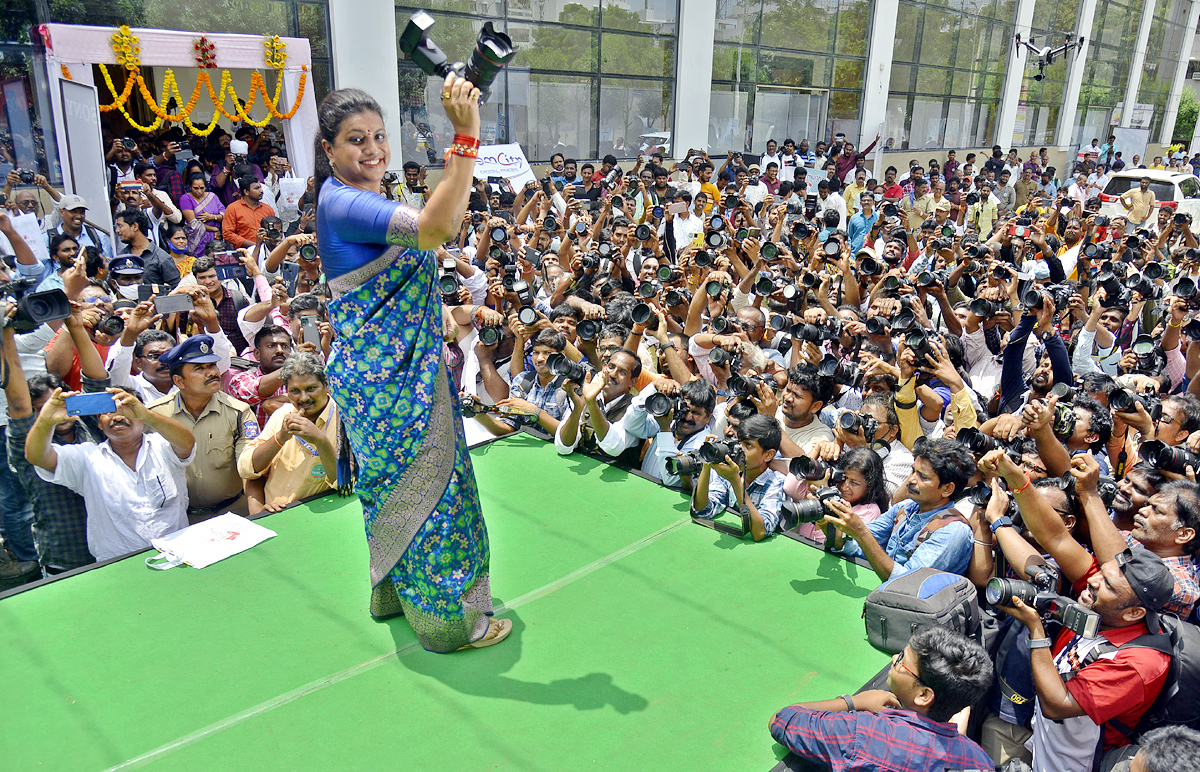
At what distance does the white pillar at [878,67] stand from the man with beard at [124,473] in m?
15.4

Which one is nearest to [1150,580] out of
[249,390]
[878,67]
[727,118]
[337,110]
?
[337,110]

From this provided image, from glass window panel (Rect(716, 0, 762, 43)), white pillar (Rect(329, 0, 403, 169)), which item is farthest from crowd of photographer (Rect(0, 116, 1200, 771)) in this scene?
glass window panel (Rect(716, 0, 762, 43))

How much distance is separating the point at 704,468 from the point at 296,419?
1.46 metres

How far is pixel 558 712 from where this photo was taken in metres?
2.26

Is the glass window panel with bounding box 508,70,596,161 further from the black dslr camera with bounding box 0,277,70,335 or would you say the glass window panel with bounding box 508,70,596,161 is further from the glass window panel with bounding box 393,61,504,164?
the black dslr camera with bounding box 0,277,70,335

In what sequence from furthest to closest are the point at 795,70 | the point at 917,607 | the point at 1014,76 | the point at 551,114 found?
the point at 1014,76
the point at 795,70
the point at 551,114
the point at 917,607

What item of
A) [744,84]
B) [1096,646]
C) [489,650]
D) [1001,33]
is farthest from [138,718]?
[1001,33]

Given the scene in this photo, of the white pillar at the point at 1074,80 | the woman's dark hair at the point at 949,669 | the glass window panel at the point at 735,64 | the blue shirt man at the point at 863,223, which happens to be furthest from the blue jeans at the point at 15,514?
the white pillar at the point at 1074,80

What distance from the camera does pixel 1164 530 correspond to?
7.86 feet

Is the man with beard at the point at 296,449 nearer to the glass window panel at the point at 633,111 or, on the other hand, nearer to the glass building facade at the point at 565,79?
the glass building facade at the point at 565,79

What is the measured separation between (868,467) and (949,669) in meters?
1.09

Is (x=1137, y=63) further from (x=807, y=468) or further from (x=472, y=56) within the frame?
(x=472, y=56)

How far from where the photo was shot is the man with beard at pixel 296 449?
125 inches

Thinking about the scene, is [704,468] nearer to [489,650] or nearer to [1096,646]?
[489,650]
